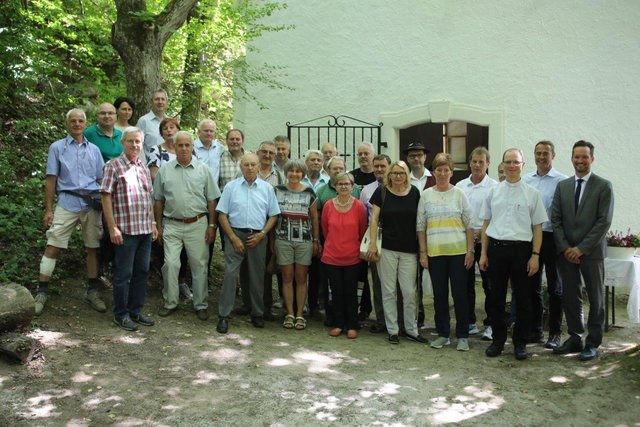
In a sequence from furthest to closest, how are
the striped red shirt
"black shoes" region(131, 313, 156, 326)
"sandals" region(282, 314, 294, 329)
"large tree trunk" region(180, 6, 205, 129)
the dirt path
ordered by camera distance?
"large tree trunk" region(180, 6, 205, 129), "sandals" region(282, 314, 294, 329), "black shoes" region(131, 313, 156, 326), the striped red shirt, the dirt path

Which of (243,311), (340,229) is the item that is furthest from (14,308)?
(340,229)

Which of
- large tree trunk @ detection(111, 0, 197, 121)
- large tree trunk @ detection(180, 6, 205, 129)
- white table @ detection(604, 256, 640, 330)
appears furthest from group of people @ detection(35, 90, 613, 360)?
large tree trunk @ detection(180, 6, 205, 129)

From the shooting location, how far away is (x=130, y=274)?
5.48m

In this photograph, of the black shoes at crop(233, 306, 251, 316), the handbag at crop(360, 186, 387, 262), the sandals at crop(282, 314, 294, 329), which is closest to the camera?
the handbag at crop(360, 186, 387, 262)

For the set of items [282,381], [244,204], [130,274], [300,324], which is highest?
[244,204]

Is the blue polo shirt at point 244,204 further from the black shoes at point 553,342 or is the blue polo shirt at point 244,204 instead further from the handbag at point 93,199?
the black shoes at point 553,342

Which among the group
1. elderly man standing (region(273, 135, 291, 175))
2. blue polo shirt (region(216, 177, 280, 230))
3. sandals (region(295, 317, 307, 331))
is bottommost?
sandals (region(295, 317, 307, 331))

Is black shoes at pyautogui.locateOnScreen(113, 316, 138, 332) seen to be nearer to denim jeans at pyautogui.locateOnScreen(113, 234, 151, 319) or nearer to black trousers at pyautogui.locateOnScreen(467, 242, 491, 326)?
denim jeans at pyautogui.locateOnScreen(113, 234, 151, 319)

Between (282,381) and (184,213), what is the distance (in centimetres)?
203

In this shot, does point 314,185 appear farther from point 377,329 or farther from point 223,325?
point 223,325

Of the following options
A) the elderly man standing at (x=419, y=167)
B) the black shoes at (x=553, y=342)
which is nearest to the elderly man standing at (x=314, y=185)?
the elderly man standing at (x=419, y=167)

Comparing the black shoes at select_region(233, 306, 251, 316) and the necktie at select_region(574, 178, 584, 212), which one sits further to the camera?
the black shoes at select_region(233, 306, 251, 316)

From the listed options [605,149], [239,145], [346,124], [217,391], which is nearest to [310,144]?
[346,124]

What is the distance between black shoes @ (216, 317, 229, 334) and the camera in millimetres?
5740
